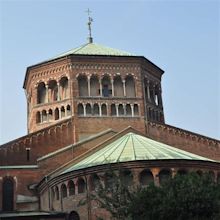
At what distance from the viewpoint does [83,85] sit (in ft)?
108

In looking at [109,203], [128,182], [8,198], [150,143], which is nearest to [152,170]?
[128,182]

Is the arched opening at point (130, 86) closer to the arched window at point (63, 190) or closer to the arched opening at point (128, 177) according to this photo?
the arched window at point (63, 190)

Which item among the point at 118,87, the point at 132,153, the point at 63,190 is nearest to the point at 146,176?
the point at 132,153

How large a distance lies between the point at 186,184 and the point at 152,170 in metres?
5.13

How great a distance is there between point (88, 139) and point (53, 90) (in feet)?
16.6

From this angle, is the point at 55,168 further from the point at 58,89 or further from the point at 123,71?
the point at 123,71

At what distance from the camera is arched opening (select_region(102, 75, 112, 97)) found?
3272 centimetres

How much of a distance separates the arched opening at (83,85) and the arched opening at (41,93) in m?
2.60

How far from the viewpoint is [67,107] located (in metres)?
Result: 32.3

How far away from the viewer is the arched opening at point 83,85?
107 feet

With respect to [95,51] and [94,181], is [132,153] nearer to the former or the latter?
[94,181]

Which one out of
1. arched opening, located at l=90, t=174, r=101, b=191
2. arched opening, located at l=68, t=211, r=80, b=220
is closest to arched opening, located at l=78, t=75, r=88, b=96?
arched opening, located at l=90, t=174, r=101, b=191

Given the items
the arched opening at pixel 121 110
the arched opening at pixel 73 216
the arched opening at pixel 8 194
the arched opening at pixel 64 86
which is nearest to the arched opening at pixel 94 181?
the arched opening at pixel 73 216

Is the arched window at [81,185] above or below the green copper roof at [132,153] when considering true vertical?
below
